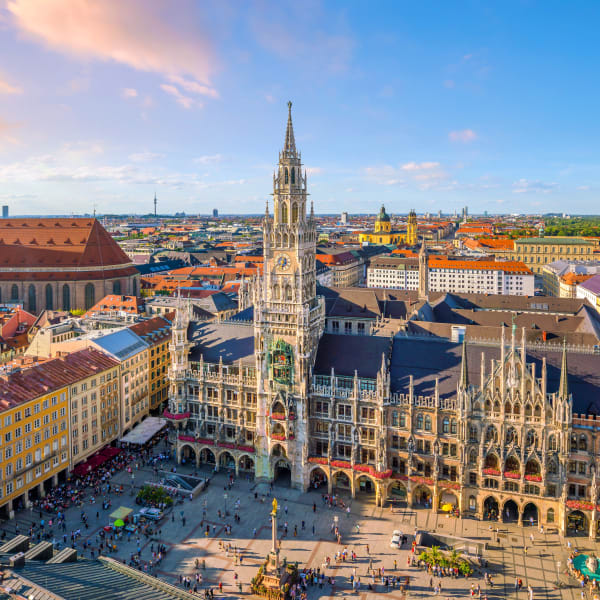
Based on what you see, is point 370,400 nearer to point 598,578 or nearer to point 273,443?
point 273,443

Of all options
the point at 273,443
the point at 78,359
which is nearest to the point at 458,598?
the point at 273,443

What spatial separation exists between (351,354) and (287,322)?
33.9 feet

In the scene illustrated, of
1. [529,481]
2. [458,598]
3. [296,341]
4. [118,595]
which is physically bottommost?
[458,598]

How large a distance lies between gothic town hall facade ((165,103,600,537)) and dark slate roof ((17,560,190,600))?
144ft

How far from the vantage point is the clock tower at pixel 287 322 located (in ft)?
271

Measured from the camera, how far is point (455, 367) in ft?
261

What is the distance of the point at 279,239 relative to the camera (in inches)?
3295

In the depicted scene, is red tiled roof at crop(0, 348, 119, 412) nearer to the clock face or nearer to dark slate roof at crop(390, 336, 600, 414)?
the clock face

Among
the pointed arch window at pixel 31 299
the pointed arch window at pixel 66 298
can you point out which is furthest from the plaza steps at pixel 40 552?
the pointed arch window at pixel 31 299

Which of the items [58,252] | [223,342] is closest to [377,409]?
[223,342]

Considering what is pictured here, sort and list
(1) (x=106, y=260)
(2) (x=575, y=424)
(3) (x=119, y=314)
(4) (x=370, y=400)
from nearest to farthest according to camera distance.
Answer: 1. (2) (x=575, y=424)
2. (4) (x=370, y=400)
3. (3) (x=119, y=314)
4. (1) (x=106, y=260)

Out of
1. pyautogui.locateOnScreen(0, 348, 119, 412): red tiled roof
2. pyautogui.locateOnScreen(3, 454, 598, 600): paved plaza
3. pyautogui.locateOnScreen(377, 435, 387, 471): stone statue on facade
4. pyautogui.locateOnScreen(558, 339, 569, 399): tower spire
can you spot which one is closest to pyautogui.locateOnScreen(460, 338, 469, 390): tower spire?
pyautogui.locateOnScreen(558, 339, 569, 399): tower spire

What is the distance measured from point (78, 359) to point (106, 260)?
10712cm

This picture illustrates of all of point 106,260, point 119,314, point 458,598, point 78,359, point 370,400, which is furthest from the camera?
point 106,260
